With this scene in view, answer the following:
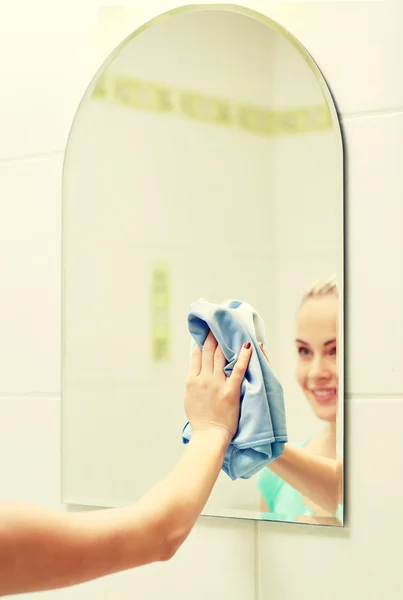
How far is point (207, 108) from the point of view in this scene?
1.33m

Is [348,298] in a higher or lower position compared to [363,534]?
higher

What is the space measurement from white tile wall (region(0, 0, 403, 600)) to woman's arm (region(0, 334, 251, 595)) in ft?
0.78

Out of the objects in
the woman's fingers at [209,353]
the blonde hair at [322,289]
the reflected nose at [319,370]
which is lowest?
the reflected nose at [319,370]

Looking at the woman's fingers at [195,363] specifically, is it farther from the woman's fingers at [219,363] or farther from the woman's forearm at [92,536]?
the woman's forearm at [92,536]

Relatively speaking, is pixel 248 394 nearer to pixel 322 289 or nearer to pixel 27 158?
pixel 322 289

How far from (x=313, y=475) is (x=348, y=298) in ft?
0.86

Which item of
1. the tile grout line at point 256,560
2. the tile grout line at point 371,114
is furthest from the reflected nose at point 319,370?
the tile grout line at point 371,114

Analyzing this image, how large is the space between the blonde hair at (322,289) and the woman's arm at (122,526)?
0.64 ft

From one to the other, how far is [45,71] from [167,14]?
265 mm

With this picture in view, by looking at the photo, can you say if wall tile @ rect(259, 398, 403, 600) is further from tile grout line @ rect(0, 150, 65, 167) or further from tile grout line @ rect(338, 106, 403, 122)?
tile grout line @ rect(0, 150, 65, 167)

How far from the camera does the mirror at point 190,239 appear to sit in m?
1.22

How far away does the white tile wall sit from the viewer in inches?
46.1

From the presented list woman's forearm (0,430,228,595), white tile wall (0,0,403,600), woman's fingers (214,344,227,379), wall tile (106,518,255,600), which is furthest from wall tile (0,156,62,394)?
woman's forearm (0,430,228,595)

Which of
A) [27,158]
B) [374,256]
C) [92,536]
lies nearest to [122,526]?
[92,536]
